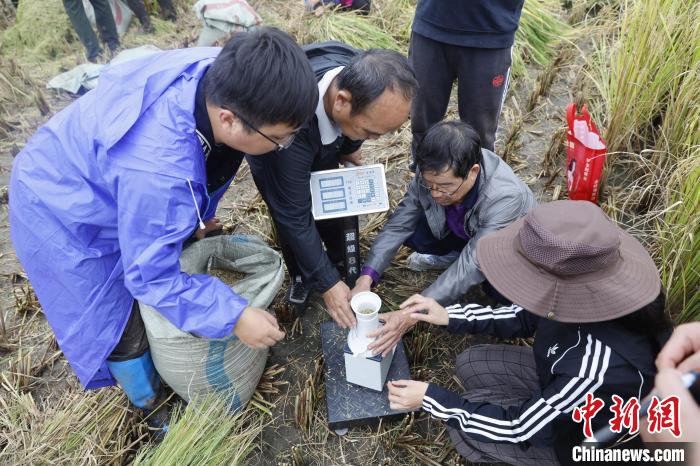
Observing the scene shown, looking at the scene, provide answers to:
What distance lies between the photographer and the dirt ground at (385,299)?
2236 mm

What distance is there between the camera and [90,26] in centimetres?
527

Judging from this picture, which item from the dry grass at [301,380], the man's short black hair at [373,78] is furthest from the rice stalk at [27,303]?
the man's short black hair at [373,78]

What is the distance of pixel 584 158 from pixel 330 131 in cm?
164

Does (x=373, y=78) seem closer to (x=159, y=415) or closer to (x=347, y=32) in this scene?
(x=159, y=415)

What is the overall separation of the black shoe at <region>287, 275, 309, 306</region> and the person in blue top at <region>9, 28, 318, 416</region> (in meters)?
0.99

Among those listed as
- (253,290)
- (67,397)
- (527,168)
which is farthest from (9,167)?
(527,168)

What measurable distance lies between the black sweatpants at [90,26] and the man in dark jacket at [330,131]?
402 cm

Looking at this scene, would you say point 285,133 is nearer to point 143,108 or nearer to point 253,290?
point 143,108

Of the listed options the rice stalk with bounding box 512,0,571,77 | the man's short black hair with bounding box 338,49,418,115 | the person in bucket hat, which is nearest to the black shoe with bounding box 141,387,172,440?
the person in bucket hat

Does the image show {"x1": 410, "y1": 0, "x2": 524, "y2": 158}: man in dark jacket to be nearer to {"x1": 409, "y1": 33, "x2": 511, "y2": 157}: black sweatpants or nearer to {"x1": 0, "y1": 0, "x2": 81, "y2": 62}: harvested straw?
{"x1": 409, "y1": 33, "x2": 511, "y2": 157}: black sweatpants

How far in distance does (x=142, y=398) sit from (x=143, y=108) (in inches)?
51.2

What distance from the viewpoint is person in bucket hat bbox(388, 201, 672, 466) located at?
1.46m

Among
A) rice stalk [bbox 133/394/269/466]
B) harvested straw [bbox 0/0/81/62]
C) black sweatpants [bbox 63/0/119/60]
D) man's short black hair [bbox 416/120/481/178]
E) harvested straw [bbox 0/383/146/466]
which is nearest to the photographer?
rice stalk [bbox 133/394/269/466]

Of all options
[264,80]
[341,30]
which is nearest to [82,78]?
[341,30]
